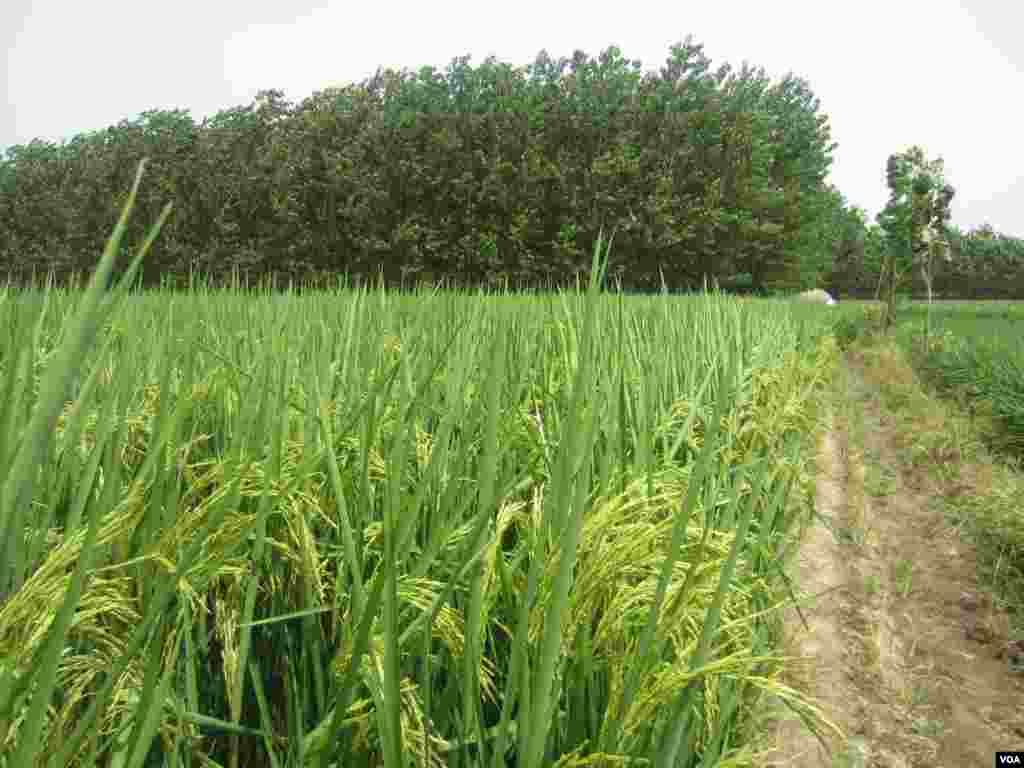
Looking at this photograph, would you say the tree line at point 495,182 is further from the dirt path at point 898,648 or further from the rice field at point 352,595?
the rice field at point 352,595

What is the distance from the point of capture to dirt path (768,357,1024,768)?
1.74 metres

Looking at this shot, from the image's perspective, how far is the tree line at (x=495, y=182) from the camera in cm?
1455

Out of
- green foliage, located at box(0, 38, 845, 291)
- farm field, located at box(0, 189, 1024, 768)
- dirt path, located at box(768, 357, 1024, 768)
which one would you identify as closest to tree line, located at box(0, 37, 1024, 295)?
green foliage, located at box(0, 38, 845, 291)

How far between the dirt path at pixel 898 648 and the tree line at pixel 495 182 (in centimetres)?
1111

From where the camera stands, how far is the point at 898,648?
2264 mm

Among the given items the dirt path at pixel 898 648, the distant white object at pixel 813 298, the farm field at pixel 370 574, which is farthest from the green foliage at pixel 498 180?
the farm field at pixel 370 574

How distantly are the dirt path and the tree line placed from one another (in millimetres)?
11110

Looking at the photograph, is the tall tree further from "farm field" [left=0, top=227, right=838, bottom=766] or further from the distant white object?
"farm field" [left=0, top=227, right=838, bottom=766]

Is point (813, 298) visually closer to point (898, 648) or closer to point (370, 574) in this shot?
point (898, 648)

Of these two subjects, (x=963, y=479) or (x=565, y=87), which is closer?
(x=963, y=479)

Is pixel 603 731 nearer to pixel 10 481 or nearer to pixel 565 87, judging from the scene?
pixel 10 481

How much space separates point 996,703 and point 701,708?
1.74 meters

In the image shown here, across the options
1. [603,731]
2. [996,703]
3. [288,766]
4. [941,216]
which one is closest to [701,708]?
[603,731]

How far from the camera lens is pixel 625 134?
1466 cm
